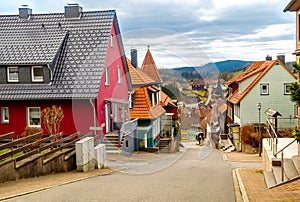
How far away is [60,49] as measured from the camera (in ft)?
70.6

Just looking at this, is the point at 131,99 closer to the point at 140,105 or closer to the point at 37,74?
the point at 140,105

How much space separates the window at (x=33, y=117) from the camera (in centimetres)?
2073

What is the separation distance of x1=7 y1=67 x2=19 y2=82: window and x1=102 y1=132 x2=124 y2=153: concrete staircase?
572cm

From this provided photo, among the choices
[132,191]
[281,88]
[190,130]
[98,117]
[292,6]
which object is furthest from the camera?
[281,88]

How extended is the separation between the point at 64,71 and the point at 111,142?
4.55 m

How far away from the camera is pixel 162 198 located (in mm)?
8672

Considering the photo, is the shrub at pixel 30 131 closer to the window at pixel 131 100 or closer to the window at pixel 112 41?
the window at pixel 112 41

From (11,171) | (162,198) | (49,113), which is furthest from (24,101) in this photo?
(162,198)

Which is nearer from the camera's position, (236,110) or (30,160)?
(30,160)

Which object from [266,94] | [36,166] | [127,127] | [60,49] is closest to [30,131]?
[60,49]

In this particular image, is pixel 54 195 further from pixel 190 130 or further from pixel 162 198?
pixel 190 130

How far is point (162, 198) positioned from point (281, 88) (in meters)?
26.1

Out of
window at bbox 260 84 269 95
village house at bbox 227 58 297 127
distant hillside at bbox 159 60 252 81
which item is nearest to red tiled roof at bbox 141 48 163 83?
distant hillside at bbox 159 60 252 81

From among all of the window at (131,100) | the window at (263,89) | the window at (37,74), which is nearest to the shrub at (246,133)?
the window at (263,89)
